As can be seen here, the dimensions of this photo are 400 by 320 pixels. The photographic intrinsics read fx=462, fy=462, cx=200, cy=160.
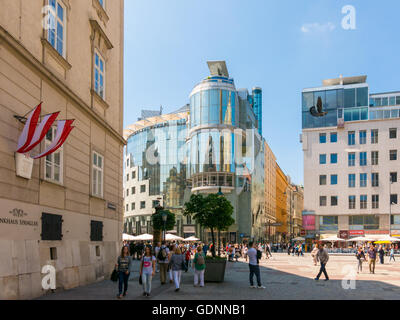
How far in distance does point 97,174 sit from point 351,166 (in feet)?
188

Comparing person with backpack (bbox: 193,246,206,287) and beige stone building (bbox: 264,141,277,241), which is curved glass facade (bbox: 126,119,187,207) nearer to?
beige stone building (bbox: 264,141,277,241)

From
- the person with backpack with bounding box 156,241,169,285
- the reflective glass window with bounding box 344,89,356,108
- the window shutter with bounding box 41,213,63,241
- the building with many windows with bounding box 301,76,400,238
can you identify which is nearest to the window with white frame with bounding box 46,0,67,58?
the window shutter with bounding box 41,213,63,241

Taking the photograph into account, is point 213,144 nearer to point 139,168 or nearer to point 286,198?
point 139,168

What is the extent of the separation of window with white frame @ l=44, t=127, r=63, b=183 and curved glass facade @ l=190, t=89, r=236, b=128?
62.0m

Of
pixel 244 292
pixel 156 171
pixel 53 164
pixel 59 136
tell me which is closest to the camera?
pixel 59 136

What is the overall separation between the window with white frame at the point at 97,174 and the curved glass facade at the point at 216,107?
57.5m

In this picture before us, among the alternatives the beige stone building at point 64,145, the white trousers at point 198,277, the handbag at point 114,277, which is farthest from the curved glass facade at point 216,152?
the handbag at point 114,277

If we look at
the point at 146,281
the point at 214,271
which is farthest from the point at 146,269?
the point at 214,271

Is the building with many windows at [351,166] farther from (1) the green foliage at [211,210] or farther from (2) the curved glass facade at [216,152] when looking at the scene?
(1) the green foliage at [211,210]

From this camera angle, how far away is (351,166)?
70062mm

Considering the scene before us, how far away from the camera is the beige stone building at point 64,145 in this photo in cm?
1195

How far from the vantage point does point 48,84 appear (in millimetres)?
14477

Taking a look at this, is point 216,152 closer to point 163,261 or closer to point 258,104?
point 258,104
